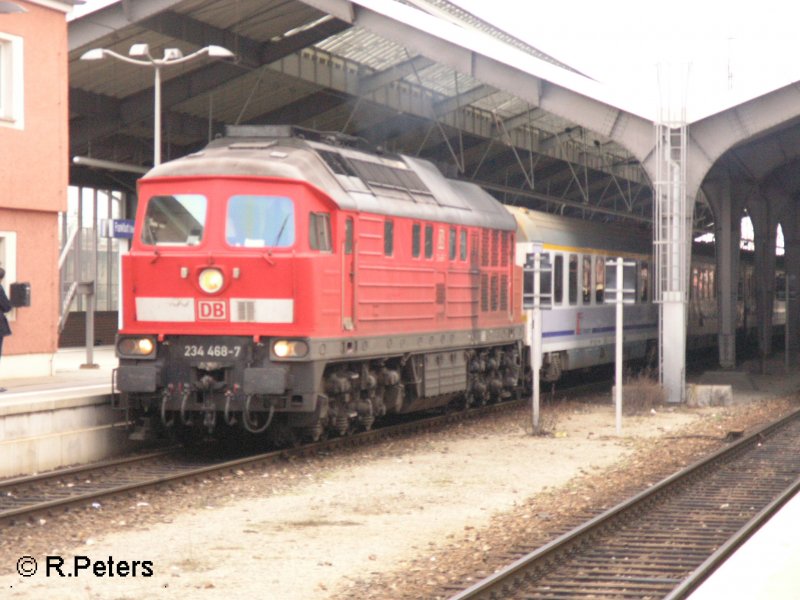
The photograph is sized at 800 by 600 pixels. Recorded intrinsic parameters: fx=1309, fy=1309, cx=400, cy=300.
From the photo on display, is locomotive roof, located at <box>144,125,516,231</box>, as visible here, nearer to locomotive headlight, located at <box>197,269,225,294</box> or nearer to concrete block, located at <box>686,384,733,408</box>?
locomotive headlight, located at <box>197,269,225,294</box>

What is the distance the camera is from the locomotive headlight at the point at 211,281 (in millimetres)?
15477

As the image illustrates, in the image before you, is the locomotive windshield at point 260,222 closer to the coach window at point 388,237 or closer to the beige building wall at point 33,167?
the coach window at point 388,237

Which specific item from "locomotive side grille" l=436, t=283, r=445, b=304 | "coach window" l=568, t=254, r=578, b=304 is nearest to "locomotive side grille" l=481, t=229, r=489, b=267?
"locomotive side grille" l=436, t=283, r=445, b=304

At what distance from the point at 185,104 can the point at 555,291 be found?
1261 centimetres

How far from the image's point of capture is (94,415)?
1641 centimetres

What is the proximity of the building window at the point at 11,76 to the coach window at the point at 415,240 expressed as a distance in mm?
7666

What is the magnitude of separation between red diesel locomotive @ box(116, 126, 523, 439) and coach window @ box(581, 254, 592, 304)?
959 centimetres

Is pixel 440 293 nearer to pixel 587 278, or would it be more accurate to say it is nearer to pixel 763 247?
pixel 587 278

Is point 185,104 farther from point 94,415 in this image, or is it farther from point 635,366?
point 94,415

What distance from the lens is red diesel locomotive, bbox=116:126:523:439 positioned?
15266 millimetres

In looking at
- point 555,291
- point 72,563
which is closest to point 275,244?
point 72,563

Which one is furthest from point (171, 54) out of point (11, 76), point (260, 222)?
point (260, 222)

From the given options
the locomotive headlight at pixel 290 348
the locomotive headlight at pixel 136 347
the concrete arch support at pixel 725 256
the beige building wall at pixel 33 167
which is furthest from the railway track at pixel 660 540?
the concrete arch support at pixel 725 256

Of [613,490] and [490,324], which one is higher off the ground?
[490,324]
